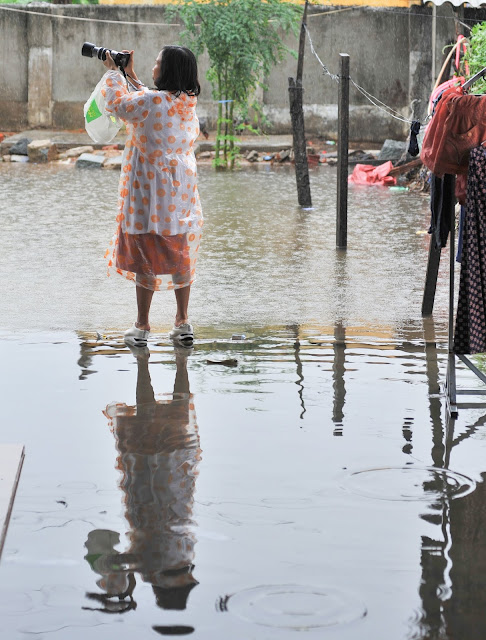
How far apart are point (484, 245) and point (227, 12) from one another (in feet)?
44.2

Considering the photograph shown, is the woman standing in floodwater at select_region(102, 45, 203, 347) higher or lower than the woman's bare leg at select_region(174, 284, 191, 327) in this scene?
higher

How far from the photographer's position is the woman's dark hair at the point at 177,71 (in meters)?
5.68

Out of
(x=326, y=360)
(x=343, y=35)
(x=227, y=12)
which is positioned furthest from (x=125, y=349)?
(x=343, y=35)

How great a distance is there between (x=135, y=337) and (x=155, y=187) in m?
0.85

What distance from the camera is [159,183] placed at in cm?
582

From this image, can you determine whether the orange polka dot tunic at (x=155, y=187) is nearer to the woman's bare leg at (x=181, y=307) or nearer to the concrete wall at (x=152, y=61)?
the woman's bare leg at (x=181, y=307)

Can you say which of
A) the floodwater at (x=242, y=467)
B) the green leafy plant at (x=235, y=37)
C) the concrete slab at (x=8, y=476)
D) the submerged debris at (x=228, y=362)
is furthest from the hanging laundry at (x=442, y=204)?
the green leafy plant at (x=235, y=37)

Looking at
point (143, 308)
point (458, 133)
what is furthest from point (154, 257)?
point (458, 133)

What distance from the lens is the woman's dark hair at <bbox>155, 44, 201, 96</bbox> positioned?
568cm

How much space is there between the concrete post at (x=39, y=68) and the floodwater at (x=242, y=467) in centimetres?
1426

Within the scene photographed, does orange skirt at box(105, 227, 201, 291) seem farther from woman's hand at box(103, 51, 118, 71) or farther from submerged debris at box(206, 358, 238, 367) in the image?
woman's hand at box(103, 51, 118, 71)

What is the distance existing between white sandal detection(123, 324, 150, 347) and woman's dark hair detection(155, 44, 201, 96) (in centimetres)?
133

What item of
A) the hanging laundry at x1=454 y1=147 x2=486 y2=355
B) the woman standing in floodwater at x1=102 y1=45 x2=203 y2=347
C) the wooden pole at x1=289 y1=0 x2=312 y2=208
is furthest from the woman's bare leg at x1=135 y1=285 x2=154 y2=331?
the wooden pole at x1=289 y1=0 x2=312 y2=208

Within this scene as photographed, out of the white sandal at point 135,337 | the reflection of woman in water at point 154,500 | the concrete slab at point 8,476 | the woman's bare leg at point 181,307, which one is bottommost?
the reflection of woman in water at point 154,500
